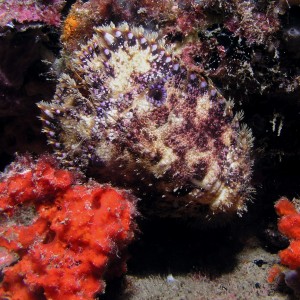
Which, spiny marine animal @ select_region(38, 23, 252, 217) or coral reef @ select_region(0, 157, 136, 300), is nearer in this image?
coral reef @ select_region(0, 157, 136, 300)

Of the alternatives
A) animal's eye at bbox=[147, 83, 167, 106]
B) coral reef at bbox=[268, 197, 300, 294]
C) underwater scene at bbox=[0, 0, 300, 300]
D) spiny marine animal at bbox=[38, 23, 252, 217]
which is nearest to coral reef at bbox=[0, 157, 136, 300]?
underwater scene at bbox=[0, 0, 300, 300]

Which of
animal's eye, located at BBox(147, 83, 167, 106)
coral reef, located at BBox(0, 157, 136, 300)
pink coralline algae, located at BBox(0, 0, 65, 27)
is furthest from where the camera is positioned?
pink coralline algae, located at BBox(0, 0, 65, 27)

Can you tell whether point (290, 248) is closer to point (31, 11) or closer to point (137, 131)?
point (137, 131)

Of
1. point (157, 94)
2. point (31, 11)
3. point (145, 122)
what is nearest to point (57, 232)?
point (145, 122)

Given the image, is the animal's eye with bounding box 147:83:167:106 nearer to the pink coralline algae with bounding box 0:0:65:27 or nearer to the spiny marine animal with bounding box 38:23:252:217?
the spiny marine animal with bounding box 38:23:252:217

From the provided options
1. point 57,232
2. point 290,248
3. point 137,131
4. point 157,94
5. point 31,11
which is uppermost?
point 31,11

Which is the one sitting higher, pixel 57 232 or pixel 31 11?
pixel 31 11

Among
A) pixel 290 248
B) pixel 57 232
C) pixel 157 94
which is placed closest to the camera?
pixel 57 232
